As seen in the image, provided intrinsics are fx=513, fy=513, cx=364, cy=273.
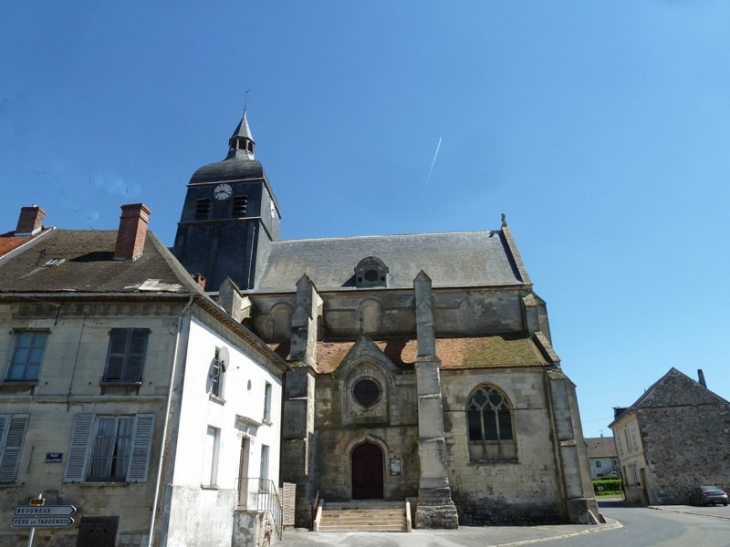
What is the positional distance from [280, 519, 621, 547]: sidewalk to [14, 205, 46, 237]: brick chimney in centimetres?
1396

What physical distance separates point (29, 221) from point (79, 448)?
10811 millimetres

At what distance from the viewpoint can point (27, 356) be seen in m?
12.5

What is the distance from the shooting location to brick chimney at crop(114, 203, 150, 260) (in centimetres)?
1520

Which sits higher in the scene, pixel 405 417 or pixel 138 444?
pixel 405 417

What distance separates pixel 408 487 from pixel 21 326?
14.3 metres

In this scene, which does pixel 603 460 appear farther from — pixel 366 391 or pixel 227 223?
pixel 227 223

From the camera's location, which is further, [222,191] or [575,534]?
[222,191]

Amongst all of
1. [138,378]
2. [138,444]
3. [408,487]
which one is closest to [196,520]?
[138,444]

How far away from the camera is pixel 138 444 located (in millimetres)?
11656

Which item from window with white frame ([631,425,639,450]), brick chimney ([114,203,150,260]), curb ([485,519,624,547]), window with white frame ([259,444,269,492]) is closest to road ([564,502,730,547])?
curb ([485,519,624,547])

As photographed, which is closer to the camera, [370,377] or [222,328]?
[222,328]

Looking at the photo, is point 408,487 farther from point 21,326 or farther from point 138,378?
point 21,326

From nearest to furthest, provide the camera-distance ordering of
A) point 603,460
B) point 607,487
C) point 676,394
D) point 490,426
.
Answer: point 490,426
point 676,394
point 607,487
point 603,460

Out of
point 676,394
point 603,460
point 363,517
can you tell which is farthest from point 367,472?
point 603,460
